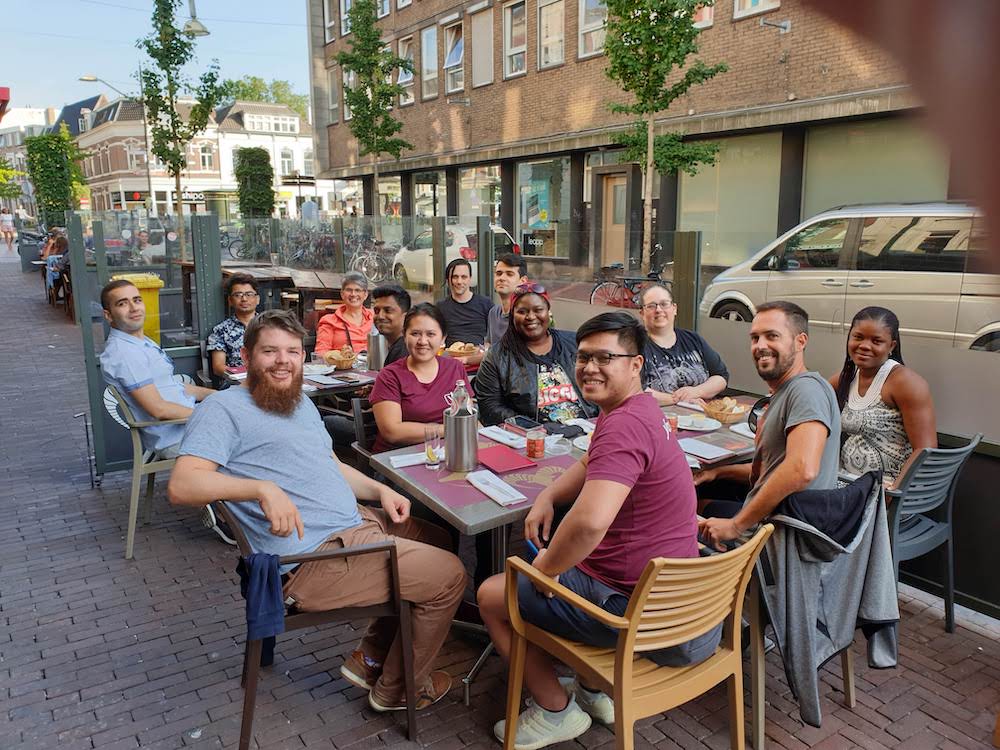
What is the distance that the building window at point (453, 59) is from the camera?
2134cm

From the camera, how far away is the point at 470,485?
3.37 metres

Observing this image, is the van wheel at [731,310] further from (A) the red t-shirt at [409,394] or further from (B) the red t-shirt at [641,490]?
(B) the red t-shirt at [641,490]

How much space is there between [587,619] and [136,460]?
3.35 meters

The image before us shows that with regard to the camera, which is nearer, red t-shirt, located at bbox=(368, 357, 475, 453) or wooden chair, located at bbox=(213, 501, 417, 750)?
wooden chair, located at bbox=(213, 501, 417, 750)

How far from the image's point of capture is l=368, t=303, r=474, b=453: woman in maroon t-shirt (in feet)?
14.1

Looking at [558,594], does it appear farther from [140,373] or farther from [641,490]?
[140,373]

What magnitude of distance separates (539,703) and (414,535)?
107 centimetres

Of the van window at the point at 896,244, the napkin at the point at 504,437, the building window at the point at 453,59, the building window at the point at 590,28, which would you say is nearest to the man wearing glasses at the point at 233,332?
the napkin at the point at 504,437

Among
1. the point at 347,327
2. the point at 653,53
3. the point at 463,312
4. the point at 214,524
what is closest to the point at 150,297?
the point at 347,327

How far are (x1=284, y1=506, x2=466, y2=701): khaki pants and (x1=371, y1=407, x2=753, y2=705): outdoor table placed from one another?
206mm

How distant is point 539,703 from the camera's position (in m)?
2.90

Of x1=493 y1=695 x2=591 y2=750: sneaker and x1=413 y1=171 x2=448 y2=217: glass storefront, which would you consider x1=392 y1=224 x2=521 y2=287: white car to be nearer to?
x1=493 y1=695 x2=591 y2=750: sneaker

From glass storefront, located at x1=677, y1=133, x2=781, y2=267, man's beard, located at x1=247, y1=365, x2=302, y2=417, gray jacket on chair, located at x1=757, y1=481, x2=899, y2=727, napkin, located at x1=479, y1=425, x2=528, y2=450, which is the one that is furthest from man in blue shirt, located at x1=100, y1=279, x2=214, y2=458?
glass storefront, located at x1=677, y1=133, x2=781, y2=267

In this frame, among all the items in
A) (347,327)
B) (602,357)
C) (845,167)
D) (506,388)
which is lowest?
(506,388)
